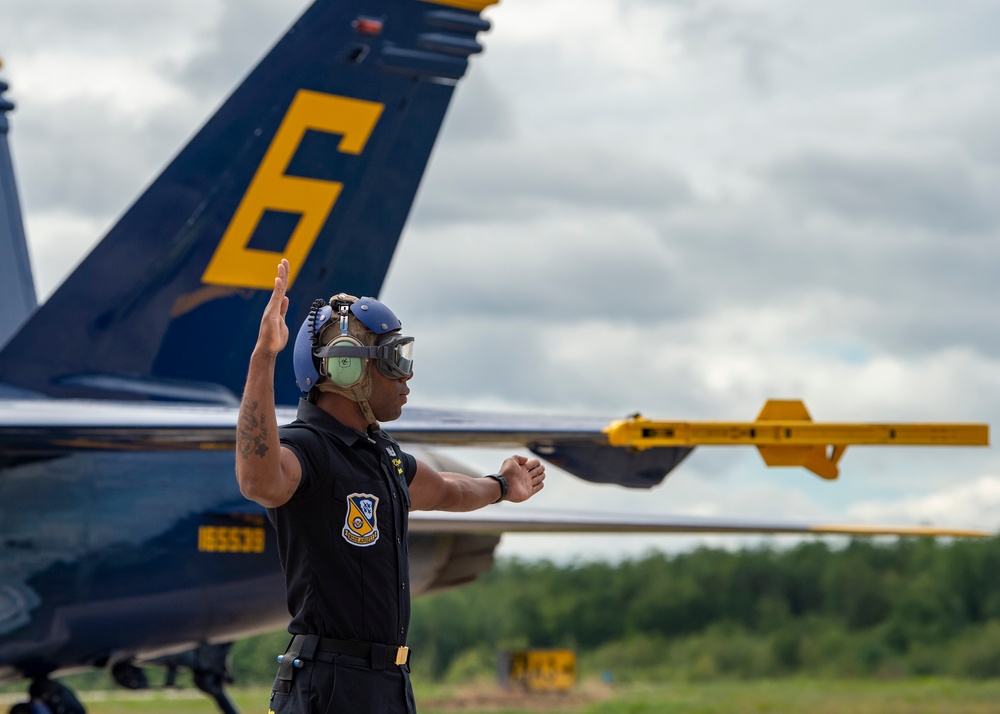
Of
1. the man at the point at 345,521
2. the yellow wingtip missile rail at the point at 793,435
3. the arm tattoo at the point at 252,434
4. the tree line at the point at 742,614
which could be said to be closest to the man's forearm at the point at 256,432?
the arm tattoo at the point at 252,434

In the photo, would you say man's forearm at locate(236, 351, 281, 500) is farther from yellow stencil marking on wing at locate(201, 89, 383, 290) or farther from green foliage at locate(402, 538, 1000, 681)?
green foliage at locate(402, 538, 1000, 681)

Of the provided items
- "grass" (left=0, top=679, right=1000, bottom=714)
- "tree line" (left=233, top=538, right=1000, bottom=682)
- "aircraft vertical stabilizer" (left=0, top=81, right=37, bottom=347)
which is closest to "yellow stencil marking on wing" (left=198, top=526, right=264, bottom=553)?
"aircraft vertical stabilizer" (left=0, top=81, right=37, bottom=347)

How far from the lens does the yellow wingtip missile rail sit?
197 inches

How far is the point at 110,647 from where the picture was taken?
8.23 meters

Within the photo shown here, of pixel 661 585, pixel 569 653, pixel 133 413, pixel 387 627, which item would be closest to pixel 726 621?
pixel 661 585

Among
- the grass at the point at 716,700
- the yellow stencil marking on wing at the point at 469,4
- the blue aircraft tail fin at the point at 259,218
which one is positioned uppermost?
the yellow stencil marking on wing at the point at 469,4

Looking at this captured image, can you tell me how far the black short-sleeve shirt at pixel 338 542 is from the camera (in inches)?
137

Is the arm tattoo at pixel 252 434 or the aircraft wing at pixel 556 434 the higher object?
the aircraft wing at pixel 556 434

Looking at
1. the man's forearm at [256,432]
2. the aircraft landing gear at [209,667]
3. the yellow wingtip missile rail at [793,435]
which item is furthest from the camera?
the aircraft landing gear at [209,667]

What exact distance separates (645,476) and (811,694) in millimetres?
16755

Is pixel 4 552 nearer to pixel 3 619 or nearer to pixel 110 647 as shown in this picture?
pixel 3 619

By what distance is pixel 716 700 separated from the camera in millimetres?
21516

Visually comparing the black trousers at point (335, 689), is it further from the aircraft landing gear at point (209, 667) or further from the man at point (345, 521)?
the aircraft landing gear at point (209, 667)

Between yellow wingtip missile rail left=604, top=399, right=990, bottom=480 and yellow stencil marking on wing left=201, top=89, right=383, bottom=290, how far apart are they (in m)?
4.24
